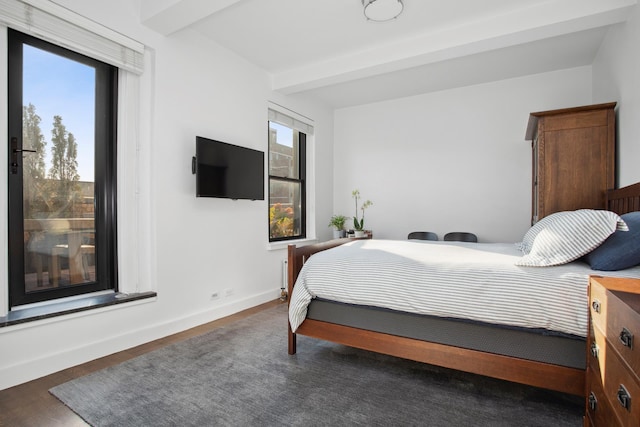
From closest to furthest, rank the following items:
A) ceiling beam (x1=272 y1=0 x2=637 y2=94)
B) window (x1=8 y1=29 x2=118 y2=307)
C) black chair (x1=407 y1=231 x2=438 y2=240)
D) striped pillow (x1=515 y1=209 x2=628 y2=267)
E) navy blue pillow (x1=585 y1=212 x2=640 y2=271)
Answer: navy blue pillow (x1=585 y1=212 x2=640 y2=271) < striped pillow (x1=515 y1=209 x2=628 y2=267) < window (x1=8 y1=29 x2=118 y2=307) < ceiling beam (x1=272 y1=0 x2=637 y2=94) < black chair (x1=407 y1=231 x2=438 y2=240)

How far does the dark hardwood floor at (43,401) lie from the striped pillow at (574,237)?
245cm

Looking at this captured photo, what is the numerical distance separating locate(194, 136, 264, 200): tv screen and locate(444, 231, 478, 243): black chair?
2345mm

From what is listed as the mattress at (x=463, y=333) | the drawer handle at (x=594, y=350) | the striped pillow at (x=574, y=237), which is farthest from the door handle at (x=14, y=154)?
the drawer handle at (x=594, y=350)

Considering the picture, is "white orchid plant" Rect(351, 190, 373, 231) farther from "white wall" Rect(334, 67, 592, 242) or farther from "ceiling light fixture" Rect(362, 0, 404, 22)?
"ceiling light fixture" Rect(362, 0, 404, 22)

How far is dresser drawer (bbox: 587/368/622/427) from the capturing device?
1.08m

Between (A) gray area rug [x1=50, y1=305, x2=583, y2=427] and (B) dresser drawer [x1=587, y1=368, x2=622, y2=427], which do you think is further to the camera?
(A) gray area rug [x1=50, y1=305, x2=583, y2=427]

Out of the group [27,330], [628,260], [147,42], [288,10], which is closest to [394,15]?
[288,10]

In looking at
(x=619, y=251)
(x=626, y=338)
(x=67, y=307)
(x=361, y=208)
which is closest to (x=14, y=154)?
(x=67, y=307)

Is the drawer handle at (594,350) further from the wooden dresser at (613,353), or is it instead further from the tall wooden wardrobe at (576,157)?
the tall wooden wardrobe at (576,157)

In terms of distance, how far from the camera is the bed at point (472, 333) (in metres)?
1.60

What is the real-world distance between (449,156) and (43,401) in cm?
444

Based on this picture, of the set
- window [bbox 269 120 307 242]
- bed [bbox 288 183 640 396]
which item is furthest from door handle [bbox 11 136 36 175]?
window [bbox 269 120 307 242]

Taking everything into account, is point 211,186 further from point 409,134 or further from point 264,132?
point 409,134

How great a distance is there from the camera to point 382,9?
8.74ft
